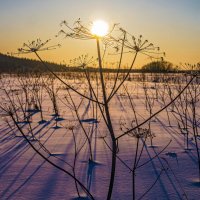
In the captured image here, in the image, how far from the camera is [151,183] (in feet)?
6.29

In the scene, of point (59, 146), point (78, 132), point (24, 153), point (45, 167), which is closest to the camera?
point (45, 167)

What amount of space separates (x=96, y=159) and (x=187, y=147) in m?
0.87

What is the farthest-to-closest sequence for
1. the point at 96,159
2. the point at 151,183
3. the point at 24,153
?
the point at 24,153 < the point at 96,159 < the point at 151,183

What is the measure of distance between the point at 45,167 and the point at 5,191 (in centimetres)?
44

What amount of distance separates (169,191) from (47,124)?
240 cm

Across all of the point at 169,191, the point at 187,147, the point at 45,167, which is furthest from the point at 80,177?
the point at 187,147

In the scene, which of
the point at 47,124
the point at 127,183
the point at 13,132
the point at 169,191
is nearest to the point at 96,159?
the point at 127,183

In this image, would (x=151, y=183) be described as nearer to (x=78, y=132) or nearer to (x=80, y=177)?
(x=80, y=177)

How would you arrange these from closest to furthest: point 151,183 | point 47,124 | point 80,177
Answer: point 151,183 → point 80,177 → point 47,124

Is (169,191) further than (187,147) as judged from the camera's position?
No

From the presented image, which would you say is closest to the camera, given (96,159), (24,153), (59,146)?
(96,159)

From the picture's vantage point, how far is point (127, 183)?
1.93m

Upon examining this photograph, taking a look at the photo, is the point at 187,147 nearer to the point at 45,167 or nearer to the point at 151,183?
the point at 151,183

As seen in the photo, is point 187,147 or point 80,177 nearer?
point 80,177
